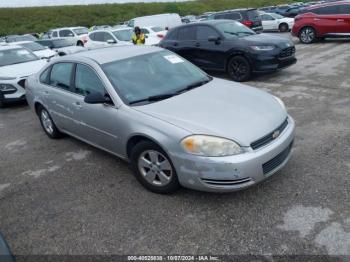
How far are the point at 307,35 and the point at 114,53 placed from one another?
13.3 metres

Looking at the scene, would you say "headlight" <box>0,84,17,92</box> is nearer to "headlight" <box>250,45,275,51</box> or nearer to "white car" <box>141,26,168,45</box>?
"headlight" <box>250,45,275,51</box>

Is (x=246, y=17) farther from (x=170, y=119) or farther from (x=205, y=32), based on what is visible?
(x=170, y=119)

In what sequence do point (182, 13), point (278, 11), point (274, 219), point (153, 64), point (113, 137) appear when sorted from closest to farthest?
point (274, 219) → point (113, 137) → point (153, 64) → point (278, 11) → point (182, 13)

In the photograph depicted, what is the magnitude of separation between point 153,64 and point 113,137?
117 centimetres

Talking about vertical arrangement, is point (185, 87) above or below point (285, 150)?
above

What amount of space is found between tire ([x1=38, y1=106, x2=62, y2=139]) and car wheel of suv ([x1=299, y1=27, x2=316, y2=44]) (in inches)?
521

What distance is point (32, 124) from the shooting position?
24.0ft

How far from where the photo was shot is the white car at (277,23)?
2270cm

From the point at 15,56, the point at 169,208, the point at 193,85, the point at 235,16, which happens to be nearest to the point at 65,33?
the point at 235,16

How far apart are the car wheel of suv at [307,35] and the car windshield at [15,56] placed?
11618 mm

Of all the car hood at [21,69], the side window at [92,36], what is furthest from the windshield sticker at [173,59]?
the side window at [92,36]

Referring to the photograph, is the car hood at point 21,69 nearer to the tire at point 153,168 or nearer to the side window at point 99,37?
the tire at point 153,168

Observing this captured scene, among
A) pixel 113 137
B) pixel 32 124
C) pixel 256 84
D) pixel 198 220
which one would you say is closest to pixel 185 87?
pixel 113 137

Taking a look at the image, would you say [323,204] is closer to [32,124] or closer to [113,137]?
[113,137]
